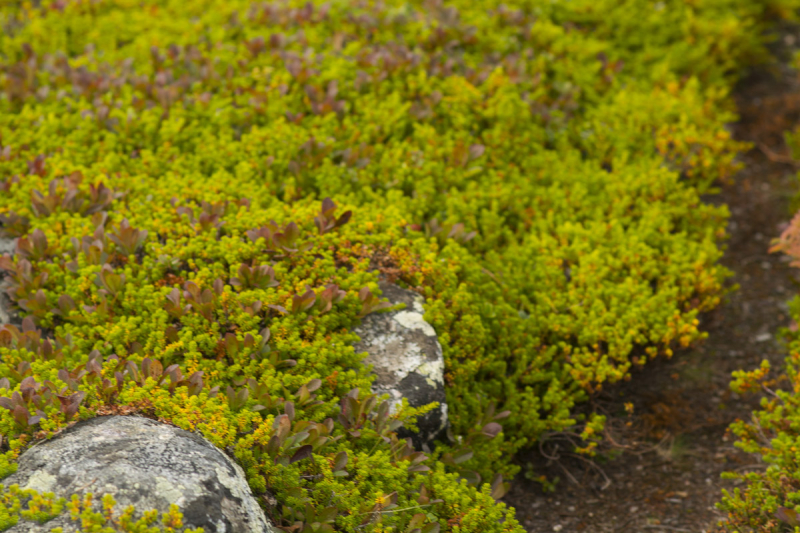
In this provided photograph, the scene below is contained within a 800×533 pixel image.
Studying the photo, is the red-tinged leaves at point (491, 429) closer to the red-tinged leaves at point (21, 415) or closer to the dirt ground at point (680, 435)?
the dirt ground at point (680, 435)

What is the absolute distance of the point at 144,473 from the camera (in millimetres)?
2467

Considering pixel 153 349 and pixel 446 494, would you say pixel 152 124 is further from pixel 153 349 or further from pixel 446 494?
pixel 446 494

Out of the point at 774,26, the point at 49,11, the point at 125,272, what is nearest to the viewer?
the point at 125,272

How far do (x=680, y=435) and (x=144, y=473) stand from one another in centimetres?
333

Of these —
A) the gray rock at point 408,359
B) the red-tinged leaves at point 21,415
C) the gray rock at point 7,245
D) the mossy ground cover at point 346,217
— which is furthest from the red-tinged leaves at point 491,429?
the gray rock at point 7,245

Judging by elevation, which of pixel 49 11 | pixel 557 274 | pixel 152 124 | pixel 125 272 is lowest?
pixel 557 274

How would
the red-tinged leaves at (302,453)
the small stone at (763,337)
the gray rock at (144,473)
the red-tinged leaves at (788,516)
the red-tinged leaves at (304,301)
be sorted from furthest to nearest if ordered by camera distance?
the small stone at (763,337) → the red-tinged leaves at (304,301) → the red-tinged leaves at (788,516) → the red-tinged leaves at (302,453) → the gray rock at (144,473)

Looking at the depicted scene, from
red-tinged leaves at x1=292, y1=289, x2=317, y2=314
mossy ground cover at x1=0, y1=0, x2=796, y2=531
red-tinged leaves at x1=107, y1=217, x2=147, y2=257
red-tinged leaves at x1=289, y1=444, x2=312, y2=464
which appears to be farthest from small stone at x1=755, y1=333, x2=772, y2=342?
red-tinged leaves at x1=107, y1=217, x2=147, y2=257

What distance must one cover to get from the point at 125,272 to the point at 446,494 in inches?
83.4

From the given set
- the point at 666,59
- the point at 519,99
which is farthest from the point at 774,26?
the point at 519,99

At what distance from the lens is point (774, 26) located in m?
7.42

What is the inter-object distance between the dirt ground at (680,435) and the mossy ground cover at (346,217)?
0.34 meters

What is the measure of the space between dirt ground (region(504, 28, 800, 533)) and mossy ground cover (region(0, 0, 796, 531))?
337 mm

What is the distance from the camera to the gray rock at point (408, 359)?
11.1 feet
